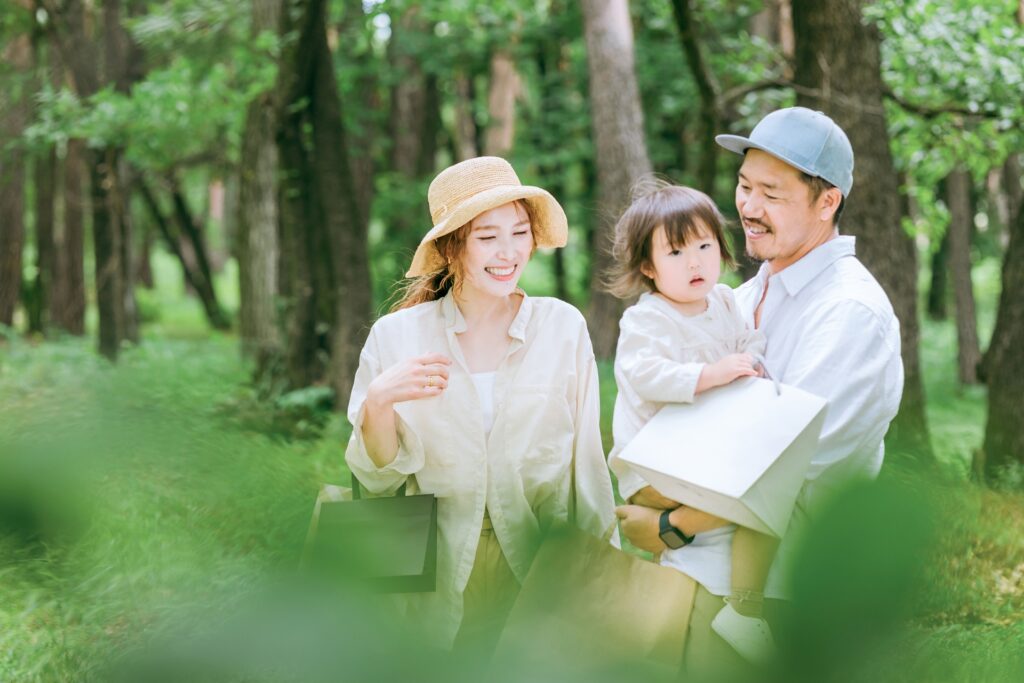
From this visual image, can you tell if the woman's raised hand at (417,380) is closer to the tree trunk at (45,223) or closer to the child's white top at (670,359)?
the child's white top at (670,359)

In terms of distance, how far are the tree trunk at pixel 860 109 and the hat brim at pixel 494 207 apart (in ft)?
14.4

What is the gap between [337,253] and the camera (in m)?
8.78

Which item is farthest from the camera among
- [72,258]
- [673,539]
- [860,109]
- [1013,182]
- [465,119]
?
[465,119]

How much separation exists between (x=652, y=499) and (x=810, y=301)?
609 mm

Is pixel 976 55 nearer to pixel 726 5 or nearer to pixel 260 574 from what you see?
pixel 726 5

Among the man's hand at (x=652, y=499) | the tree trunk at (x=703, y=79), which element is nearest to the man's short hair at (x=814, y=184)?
the man's hand at (x=652, y=499)

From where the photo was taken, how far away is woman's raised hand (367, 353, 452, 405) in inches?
82.1

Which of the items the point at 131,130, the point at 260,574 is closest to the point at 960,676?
the point at 260,574

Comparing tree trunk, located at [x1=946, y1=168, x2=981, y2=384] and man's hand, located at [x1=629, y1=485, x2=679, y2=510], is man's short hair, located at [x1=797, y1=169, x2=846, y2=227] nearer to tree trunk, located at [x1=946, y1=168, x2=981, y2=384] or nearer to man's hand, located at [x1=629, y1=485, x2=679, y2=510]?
Result: man's hand, located at [x1=629, y1=485, x2=679, y2=510]

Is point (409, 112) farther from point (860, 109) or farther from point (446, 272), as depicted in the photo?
point (446, 272)

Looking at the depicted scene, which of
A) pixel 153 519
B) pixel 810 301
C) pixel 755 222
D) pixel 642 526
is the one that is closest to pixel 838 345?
pixel 810 301

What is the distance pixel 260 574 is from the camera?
692mm

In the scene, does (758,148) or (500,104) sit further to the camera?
(500,104)

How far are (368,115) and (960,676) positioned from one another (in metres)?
16.1
